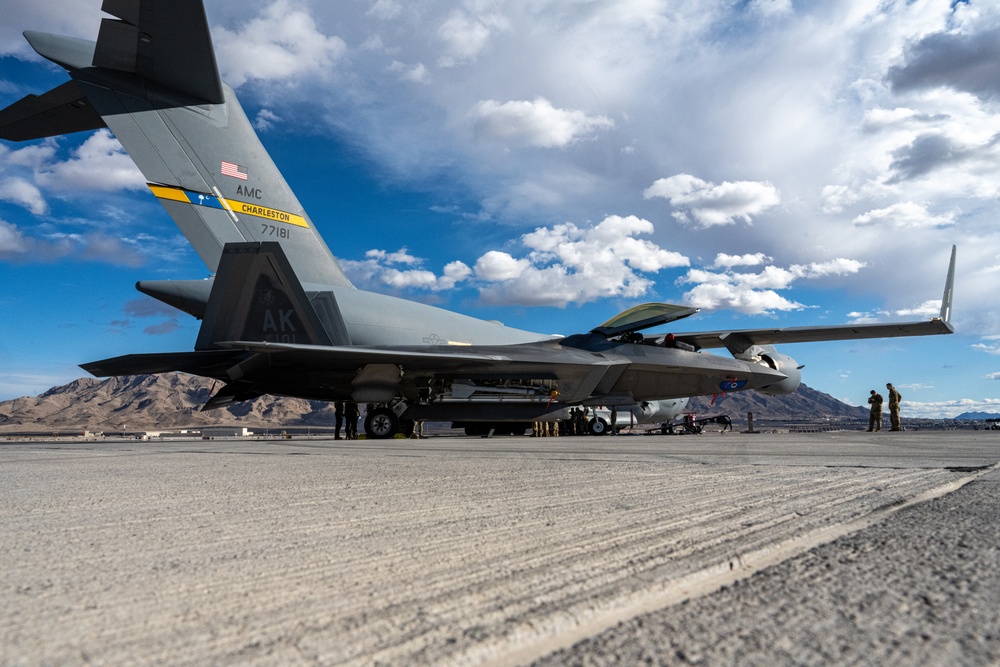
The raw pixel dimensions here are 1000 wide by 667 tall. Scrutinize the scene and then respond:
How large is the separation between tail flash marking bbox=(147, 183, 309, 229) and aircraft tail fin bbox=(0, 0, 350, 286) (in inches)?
0.7

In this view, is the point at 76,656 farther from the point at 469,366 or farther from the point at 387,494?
the point at 469,366

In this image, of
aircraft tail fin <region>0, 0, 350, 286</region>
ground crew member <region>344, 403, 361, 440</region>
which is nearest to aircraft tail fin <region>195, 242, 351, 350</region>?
aircraft tail fin <region>0, 0, 350, 286</region>

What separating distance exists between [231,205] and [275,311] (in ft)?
8.53

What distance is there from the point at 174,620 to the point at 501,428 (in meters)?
18.9

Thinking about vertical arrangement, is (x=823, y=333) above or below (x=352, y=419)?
above

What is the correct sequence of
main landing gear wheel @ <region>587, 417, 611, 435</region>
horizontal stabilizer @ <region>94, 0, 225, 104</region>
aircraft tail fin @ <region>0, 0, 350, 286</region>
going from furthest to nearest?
main landing gear wheel @ <region>587, 417, 611, 435</region> < aircraft tail fin @ <region>0, 0, 350, 286</region> < horizontal stabilizer @ <region>94, 0, 225, 104</region>

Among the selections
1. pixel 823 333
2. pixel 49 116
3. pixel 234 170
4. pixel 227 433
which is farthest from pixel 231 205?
pixel 227 433

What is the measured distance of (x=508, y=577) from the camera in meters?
1.38

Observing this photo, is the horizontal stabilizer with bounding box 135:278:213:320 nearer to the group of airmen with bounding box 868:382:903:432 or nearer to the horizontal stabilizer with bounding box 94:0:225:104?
the horizontal stabilizer with bounding box 94:0:225:104

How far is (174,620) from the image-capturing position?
111 cm

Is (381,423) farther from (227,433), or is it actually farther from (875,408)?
(227,433)

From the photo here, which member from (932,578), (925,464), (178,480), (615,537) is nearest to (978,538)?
(932,578)

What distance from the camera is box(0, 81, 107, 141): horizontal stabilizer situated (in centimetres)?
1166

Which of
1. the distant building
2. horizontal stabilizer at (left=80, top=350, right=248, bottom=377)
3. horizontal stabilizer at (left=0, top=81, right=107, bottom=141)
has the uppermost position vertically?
horizontal stabilizer at (left=0, top=81, right=107, bottom=141)
